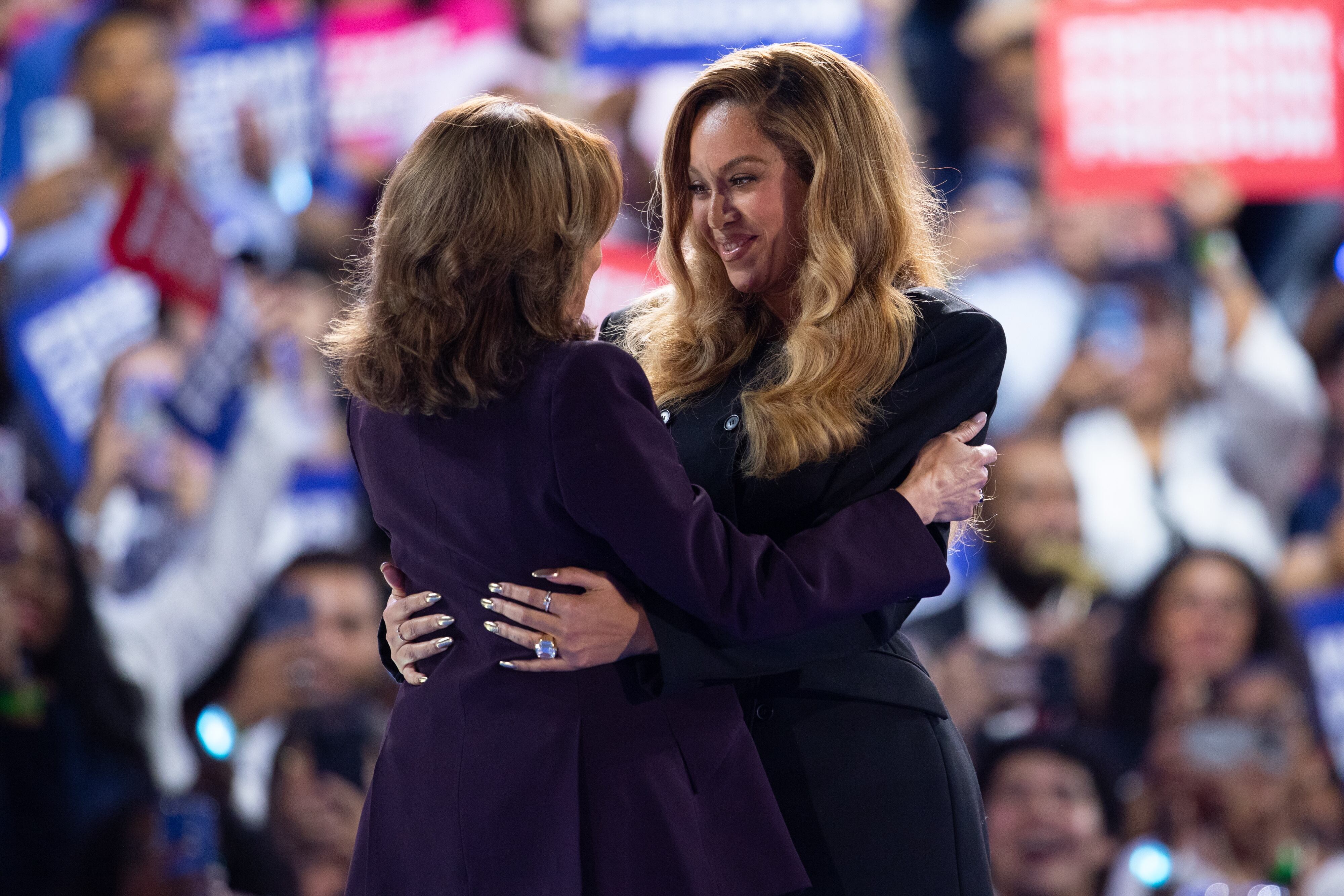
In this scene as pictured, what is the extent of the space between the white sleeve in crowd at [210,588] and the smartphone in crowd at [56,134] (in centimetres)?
123

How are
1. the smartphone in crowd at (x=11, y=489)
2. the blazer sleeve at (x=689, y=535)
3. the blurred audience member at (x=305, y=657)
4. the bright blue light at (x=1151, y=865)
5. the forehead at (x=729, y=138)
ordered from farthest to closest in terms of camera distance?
the smartphone in crowd at (x=11, y=489) < the blurred audience member at (x=305, y=657) < the bright blue light at (x=1151, y=865) < the forehead at (x=729, y=138) < the blazer sleeve at (x=689, y=535)

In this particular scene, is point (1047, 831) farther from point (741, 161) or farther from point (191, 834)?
point (741, 161)

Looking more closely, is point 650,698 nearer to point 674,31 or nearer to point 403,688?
point 403,688

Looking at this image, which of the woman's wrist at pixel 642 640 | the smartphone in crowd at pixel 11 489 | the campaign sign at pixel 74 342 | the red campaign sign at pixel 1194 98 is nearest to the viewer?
the woman's wrist at pixel 642 640

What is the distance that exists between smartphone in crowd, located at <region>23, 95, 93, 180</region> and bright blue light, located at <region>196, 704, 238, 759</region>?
223cm

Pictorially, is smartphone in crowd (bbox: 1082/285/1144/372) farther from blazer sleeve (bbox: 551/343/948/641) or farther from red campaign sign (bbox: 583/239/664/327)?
blazer sleeve (bbox: 551/343/948/641)

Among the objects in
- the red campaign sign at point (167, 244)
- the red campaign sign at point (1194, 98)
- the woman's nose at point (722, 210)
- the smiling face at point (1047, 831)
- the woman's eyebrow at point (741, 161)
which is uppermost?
the woman's eyebrow at point (741, 161)

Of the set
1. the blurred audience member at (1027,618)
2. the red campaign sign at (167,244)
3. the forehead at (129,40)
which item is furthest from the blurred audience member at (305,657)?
the forehead at (129,40)

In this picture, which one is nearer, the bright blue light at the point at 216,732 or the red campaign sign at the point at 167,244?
the bright blue light at the point at 216,732

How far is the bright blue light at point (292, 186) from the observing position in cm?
545

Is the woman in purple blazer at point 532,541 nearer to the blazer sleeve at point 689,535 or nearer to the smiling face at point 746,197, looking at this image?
the blazer sleeve at point 689,535

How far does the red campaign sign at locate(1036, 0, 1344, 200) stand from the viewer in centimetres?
504

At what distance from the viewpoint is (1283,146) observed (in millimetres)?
5070

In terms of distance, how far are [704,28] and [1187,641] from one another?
2.85 metres
